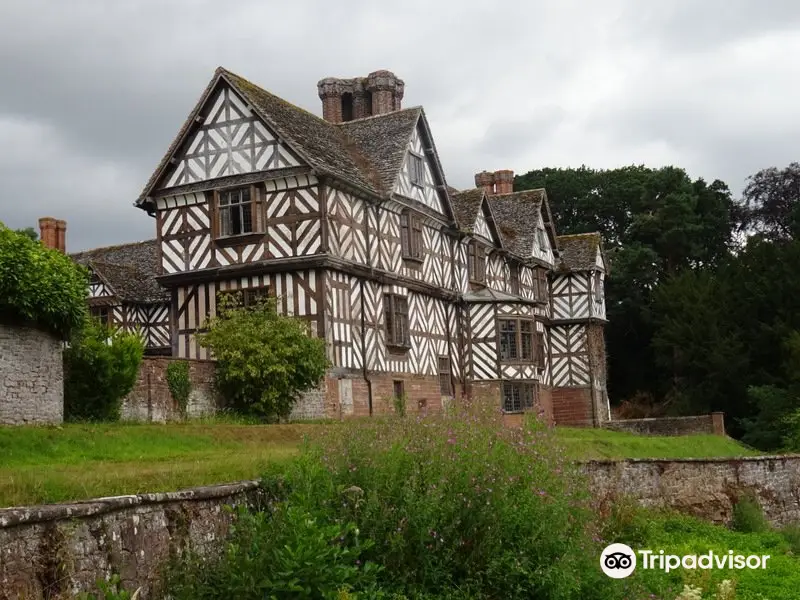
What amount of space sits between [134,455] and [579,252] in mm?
31911

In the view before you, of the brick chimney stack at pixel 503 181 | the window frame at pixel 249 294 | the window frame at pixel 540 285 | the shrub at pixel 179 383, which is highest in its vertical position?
the brick chimney stack at pixel 503 181

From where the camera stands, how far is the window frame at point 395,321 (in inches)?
1142

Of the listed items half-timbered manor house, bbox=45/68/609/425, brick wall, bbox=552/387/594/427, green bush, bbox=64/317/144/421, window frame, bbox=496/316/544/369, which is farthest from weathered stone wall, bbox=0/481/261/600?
brick wall, bbox=552/387/594/427

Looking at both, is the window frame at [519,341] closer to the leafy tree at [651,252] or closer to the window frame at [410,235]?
the window frame at [410,235]

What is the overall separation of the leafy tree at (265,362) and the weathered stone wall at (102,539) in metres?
14.4

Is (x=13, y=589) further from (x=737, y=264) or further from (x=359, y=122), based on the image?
(x=737, y=264)

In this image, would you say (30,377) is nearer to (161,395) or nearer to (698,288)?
(161,395)

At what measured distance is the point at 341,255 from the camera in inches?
1041

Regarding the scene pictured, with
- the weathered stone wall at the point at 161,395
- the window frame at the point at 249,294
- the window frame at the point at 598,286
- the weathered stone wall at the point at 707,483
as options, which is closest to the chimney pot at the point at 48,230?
the window frame at the point at 249,294

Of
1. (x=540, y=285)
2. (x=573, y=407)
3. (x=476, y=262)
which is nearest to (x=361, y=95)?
(x=476, y=262)

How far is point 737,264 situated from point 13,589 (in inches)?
1633

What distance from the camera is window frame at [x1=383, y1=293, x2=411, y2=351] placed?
29014 mm

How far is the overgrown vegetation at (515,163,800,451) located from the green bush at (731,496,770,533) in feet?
48.8

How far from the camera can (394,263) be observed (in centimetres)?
2966
